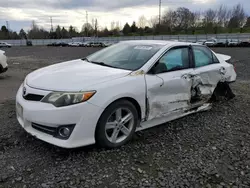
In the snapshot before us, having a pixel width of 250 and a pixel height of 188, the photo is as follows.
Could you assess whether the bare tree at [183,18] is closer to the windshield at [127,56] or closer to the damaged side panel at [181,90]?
the damaged side panel at [181,90]

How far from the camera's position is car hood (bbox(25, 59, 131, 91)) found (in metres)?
2.88

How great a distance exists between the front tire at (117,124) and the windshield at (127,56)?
25.7 inches

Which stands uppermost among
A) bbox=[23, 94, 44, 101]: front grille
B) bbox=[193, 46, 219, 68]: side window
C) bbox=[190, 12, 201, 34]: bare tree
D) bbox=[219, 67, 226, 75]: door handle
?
bbox=[190, 12, 201, 34]: bare tree

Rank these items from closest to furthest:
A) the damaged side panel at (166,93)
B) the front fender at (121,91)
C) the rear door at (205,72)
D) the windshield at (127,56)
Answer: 1. the front fender at (121,91)
2. the damaged side panel at (166,93)
3. the windshield at (127,56)
4. the rear door at (205,72)

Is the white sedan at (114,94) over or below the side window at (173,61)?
below

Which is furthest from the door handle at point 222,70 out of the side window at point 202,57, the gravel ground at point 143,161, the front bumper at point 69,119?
the front bumper at point 69,119

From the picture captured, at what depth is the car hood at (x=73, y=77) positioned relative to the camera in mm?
2879

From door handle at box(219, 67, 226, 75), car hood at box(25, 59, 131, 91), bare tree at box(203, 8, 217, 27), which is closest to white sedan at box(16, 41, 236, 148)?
car hood at box(25, 59, 131, 91)

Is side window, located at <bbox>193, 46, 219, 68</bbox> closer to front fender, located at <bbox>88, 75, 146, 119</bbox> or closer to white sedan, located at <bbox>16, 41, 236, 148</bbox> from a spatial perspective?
white sedan, located at <bbox>16, 41, 236, 148</bbox>

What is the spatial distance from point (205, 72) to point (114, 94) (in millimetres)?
2229

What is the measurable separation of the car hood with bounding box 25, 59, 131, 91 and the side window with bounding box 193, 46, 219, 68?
5.61 ft

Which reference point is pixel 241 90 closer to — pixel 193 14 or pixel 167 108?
pixel 167 108

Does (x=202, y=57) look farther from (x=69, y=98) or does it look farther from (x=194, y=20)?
(x=194, y=20)

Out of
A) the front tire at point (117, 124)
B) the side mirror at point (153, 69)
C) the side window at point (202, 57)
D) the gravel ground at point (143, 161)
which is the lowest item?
the gravel ground at point (143, 161)
